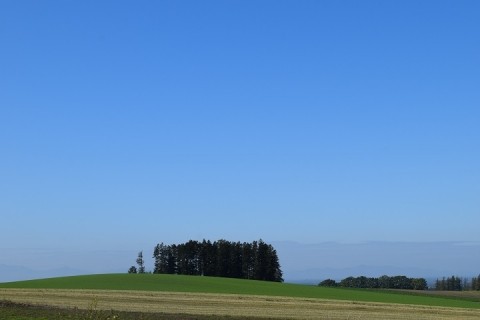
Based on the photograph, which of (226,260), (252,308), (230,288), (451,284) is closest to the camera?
(252,308)

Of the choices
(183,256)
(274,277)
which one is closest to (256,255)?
(274,277)

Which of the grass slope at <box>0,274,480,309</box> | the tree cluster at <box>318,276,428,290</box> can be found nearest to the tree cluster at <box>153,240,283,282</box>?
the tree cluster at <box>318,276,428,290</box>

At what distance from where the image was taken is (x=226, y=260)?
137375 millimetres

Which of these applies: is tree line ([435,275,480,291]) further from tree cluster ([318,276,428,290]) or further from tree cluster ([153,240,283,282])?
tree cluster ([153,240,283,282])

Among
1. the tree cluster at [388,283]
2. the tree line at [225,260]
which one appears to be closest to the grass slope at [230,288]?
the tree line at [225,260]

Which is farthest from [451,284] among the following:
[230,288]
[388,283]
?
[230,288]

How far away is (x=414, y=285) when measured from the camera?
149 metres

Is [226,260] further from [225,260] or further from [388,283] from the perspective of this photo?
[388,283]

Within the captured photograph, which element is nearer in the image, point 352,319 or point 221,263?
point 352,319

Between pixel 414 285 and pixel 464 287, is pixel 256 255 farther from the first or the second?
pixel 464 287

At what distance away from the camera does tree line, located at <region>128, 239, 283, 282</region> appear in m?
135

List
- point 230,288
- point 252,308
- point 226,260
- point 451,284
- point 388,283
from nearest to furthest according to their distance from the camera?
point 252,308 → point 230,288 → point 226,260 → point 388,283 → point 451,284

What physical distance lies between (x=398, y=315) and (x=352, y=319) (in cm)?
751

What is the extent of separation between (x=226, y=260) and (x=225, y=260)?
23cm
